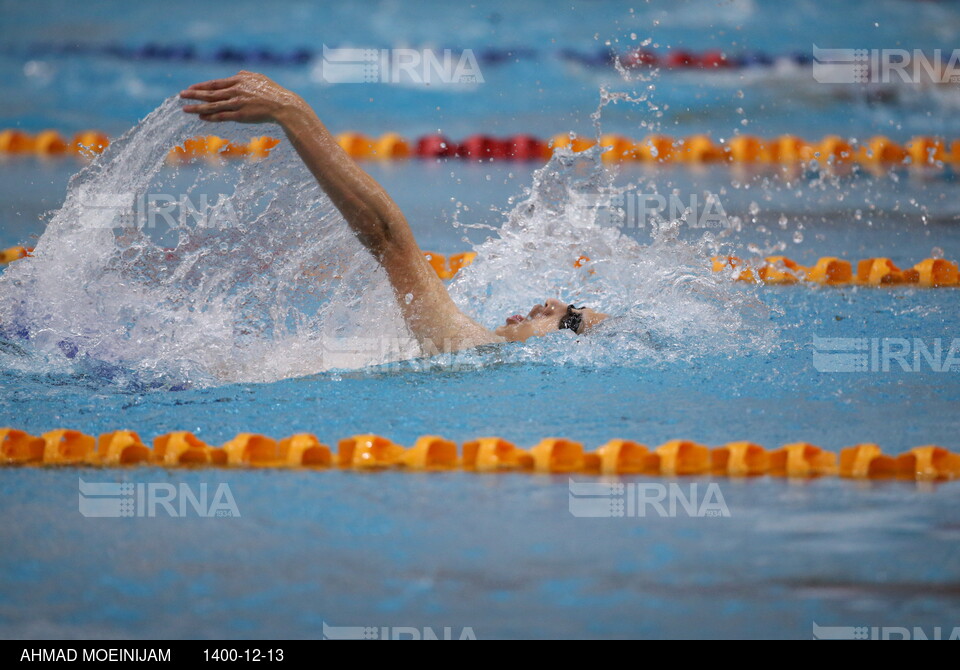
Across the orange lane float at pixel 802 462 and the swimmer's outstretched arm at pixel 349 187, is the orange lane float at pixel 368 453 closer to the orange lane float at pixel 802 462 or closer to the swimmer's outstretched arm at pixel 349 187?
the swimmer's outstretched arm at pixel 349 187

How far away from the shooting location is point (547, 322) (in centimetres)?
307

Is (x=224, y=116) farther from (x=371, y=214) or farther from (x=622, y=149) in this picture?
(x=622, y=149)

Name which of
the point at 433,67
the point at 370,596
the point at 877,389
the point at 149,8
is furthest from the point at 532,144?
the point at 149,8

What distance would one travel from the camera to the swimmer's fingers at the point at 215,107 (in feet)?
8.91

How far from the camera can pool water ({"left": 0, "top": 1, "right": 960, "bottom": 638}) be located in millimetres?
1857

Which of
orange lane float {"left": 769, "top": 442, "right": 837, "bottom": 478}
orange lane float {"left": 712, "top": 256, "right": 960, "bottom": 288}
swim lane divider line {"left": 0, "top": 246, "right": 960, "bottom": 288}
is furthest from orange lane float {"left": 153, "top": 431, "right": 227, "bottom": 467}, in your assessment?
orange lane float {"left": 712, "top": 256, "right": 960, "bottom": 288}

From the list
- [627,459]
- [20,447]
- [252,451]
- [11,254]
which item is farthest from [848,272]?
[11,254]

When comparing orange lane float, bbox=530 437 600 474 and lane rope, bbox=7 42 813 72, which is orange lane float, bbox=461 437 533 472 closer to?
orange lane float, bbox=530 437 600 474

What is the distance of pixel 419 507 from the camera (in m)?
2.26

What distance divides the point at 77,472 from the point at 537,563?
111cm

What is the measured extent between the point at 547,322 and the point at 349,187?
2.24ft

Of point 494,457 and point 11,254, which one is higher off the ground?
point 11,254

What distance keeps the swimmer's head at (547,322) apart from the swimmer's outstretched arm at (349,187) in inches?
6.7

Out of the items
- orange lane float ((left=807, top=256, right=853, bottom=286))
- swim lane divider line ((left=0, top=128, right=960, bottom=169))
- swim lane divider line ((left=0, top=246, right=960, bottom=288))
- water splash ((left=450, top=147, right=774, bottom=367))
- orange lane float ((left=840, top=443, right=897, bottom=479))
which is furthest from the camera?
swim lane divider line ((left=0, top=128, right=960, bottom=169))
